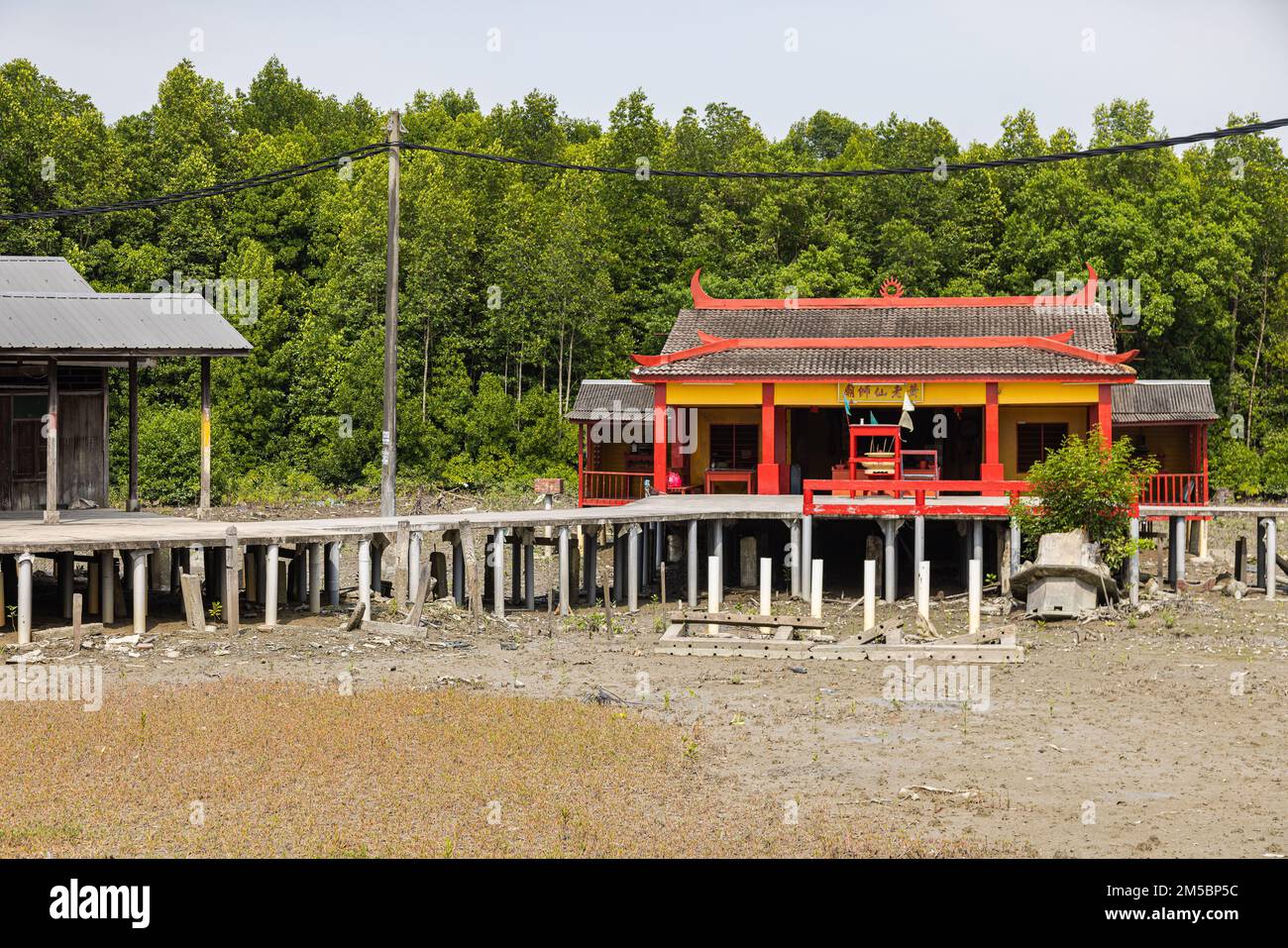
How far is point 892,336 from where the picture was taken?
3825 centimetres

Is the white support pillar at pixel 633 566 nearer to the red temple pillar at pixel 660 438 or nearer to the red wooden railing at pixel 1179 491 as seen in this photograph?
the red temple pillar at pixel 660 438

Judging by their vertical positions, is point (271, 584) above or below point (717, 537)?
below

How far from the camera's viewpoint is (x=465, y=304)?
184 feet

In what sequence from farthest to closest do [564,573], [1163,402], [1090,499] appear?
1. [1163,402]
2. [564,573]
3. [1090,499]

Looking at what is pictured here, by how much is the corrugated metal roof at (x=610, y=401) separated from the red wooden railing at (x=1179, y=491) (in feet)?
43.6

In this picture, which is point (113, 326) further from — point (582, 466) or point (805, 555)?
point (805, 555)

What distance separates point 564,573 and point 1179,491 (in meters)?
18.8

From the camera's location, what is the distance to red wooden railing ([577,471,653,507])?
127 ft

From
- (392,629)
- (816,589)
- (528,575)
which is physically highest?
(816,589)

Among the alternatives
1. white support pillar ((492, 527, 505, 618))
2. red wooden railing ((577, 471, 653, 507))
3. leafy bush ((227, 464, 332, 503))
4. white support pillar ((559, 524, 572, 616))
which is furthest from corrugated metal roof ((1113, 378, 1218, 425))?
leafy bush ((227, 464, 332, 503))

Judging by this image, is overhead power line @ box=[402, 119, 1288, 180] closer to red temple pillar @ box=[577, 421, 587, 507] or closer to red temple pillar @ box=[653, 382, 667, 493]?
red temple pillar @ box=[653, 382, 667, 493]

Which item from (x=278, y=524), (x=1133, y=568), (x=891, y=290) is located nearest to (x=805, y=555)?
(x=1133, y=568)

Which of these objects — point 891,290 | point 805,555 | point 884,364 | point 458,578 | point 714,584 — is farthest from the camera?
point 891,290

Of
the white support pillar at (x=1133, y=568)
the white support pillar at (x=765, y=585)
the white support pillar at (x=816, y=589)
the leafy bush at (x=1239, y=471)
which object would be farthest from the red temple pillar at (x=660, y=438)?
the leafy bush at (x=1239, y=471)
